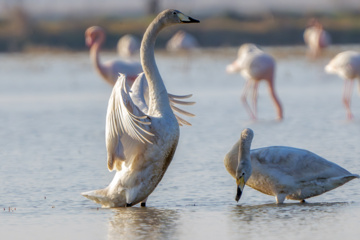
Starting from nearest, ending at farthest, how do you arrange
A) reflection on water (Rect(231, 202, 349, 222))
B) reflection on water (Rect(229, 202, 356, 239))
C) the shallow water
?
reflection on water (Rect(229, 202, 356, 239))
the shallow water
reflection on water (Rect(231, 202, 349, 222))

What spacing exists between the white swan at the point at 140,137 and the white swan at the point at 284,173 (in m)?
0.55

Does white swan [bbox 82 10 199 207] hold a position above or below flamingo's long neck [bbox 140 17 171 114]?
below

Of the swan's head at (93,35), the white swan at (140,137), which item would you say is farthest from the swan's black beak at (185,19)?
the swan's head at (93,35)

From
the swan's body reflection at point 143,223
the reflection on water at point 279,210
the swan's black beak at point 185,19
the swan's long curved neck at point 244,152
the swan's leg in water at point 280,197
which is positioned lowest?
the swan's body reflection at point 143,223

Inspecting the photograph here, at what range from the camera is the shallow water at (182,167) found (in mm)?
5793

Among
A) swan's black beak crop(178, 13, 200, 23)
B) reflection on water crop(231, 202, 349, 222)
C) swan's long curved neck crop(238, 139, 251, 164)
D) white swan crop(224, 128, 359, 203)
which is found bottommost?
reflection on water crop(231, 202, 349, 222)

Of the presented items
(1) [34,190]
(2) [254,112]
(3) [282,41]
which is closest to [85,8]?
(3) [282,41]

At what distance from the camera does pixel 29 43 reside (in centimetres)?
3356

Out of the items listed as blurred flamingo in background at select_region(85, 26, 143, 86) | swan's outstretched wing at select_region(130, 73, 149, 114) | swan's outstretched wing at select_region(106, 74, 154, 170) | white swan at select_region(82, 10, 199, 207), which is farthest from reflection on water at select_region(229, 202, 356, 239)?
blurred flamingo in background at select_region(85, 26, 143, 86)

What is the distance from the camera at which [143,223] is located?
6062 mm

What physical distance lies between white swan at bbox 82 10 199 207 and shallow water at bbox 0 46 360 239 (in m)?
0.15

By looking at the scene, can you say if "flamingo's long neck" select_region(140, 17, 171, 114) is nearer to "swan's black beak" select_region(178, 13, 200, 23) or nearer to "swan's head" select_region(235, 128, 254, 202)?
"swan's black beak" select_region(178, 13, 200, 23)

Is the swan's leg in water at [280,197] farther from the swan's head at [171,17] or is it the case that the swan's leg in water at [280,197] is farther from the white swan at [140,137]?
the swan's head at [171,17]

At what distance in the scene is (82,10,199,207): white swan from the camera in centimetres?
630
